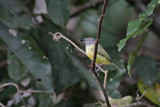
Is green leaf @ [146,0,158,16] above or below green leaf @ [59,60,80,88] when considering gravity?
above

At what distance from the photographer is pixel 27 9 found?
3176mm

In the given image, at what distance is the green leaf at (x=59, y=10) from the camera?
2.87m

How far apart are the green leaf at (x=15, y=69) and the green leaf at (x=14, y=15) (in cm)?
29

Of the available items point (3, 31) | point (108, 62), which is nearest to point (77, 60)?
point (108, 62)

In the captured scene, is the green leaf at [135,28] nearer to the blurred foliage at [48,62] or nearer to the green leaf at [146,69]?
the blurred foliage at [48,62]

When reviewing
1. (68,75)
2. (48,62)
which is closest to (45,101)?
(48,62)

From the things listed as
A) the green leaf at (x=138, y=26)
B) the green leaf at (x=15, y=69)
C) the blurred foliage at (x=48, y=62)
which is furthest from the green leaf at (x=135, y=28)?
the green leaf at (x=15, y=69)

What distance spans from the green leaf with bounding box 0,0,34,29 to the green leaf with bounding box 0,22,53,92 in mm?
87

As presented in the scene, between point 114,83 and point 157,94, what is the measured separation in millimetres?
520

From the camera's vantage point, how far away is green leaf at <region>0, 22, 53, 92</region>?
8.99ft

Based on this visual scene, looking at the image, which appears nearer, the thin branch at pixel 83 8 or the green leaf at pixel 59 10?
the green leaf at pixel 59 10

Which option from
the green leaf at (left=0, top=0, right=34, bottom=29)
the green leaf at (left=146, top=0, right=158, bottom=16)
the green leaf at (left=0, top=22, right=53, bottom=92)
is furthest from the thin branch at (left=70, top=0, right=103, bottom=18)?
the green leaf at (left=146, top=0, right=158, bottom=16)

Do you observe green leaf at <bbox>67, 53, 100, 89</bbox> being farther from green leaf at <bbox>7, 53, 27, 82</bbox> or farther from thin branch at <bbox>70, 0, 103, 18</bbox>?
thin branch at <bbox>70, 0, 103, 18</bbox>

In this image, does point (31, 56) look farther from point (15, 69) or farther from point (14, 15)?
point (14, 15)
